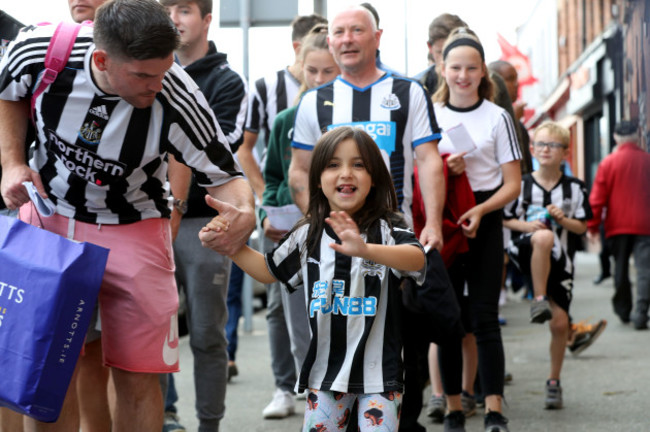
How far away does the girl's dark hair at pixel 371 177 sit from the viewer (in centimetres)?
418

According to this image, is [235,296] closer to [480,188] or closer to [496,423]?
[480,188]

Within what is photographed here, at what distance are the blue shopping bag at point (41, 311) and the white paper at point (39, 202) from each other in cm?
11

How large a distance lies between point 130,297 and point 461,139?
2.46 meters

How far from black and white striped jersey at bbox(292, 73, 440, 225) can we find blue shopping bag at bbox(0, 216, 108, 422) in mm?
1911

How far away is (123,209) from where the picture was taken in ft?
13.1

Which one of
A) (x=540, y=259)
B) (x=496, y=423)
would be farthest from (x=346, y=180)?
(x=540, y=259)

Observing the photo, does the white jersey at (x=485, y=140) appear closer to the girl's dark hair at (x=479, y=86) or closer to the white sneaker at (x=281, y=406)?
the girl's dark hair at (x=479, y=86)

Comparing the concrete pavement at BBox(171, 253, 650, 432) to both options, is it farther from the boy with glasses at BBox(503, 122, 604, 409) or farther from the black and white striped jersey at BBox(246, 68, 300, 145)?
the black and white striped jersey at BBox(246, 68, 300, 145)

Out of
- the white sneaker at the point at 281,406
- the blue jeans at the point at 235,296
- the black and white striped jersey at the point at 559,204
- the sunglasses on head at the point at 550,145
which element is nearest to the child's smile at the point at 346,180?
the white sneaker at the point at 281,406

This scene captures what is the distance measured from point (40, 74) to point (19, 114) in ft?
0.68

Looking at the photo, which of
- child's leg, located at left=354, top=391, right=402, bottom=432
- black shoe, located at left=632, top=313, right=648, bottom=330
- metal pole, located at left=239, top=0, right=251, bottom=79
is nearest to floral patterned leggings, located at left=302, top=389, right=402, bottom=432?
child's leg, located at left=354, top=391, right=402, bottom=432

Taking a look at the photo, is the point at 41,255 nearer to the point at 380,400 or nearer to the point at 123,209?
the point at 123,209

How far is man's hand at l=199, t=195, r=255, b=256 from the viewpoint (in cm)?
377

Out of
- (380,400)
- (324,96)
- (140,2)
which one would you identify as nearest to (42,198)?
(140,2)
